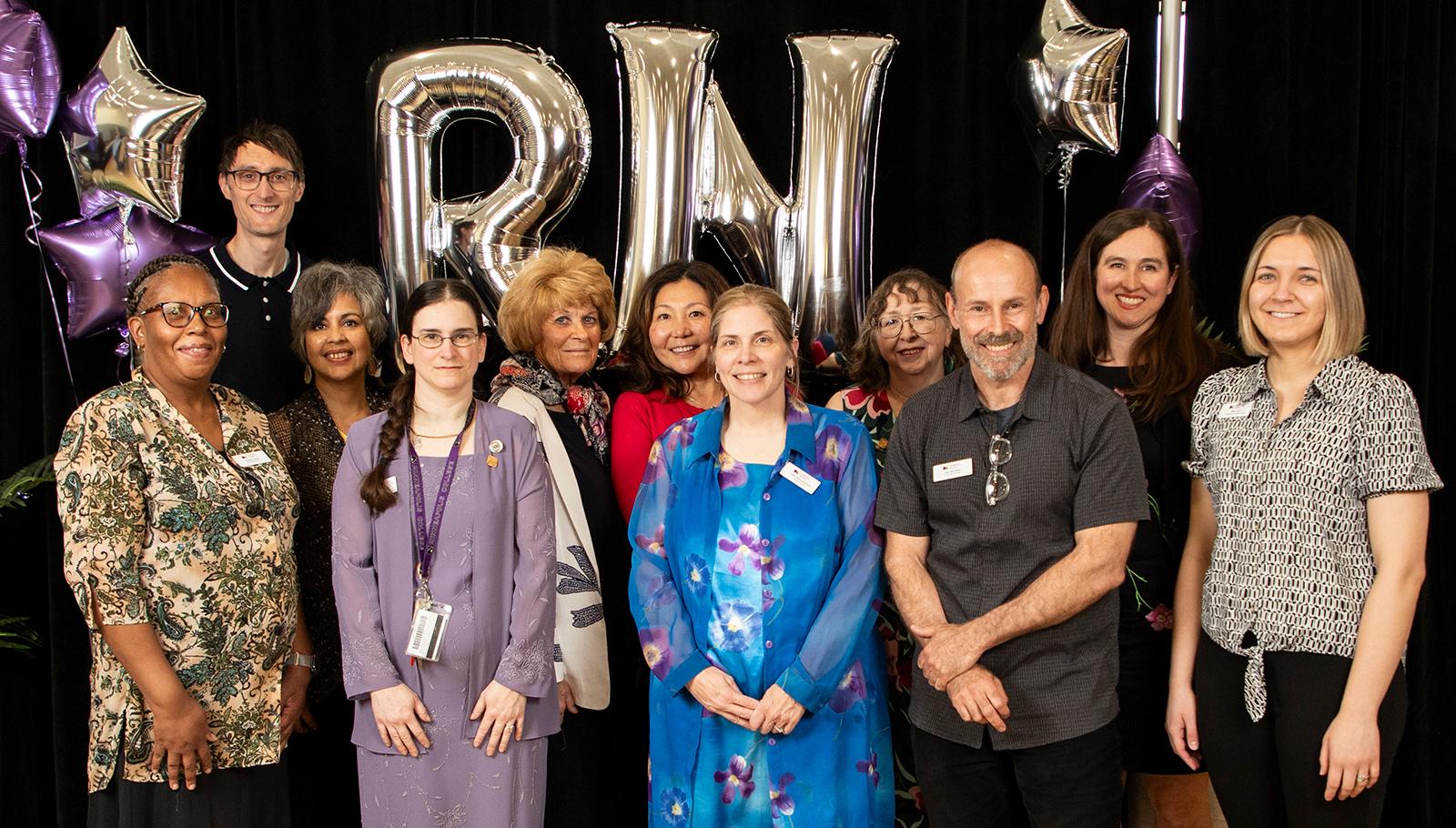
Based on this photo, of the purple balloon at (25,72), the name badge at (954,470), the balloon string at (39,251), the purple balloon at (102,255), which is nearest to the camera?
the name badge at (954,470)

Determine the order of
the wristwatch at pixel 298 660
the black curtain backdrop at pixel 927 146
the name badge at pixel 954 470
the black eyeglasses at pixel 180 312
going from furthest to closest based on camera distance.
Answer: the black curtain backdrop at pixel 927 146 → the wristwatch at pixel 298 660 → the black eyeglasses at pixel 180 312 → the name badge at pixel 954 470

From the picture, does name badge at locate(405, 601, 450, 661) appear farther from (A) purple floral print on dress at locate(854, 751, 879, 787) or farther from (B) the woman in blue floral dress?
(A) purple floral print on dress at locate(854, 751, 879, 787)

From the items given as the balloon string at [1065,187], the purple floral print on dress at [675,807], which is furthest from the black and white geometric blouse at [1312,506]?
the balloon string at [1065,187]

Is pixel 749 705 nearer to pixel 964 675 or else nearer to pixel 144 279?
pixel 964 675

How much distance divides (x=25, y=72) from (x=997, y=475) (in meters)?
2.75

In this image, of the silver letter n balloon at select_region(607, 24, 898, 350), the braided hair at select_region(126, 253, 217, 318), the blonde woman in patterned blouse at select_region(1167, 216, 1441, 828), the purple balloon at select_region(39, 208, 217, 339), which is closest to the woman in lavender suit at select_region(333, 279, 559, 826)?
the braided hair at select_region(126, 253, 217, 318)

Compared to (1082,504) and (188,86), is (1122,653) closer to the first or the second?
(1082,504)

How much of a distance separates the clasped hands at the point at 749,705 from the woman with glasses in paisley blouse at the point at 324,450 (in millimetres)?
1007

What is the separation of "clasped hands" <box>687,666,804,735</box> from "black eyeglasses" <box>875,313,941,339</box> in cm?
101

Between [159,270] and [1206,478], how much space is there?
2.27 m

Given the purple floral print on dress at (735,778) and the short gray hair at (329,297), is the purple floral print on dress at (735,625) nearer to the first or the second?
the purple floral print on dress at (735,778)

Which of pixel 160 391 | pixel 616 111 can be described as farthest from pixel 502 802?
pixel 616 111

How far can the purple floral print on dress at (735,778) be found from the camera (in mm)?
2252

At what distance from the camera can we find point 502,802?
2.25 m
